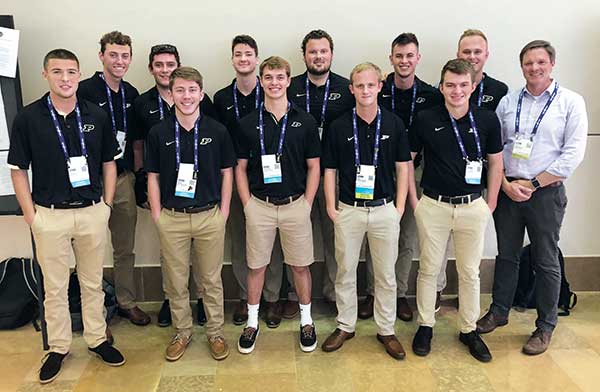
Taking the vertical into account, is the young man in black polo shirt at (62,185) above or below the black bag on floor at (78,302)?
above

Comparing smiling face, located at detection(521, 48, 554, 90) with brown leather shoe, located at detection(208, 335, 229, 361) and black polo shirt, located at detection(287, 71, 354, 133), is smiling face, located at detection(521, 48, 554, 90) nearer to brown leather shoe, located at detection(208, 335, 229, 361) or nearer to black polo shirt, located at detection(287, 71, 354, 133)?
black polo shirt, located at detection(287, 71, 354, 133)

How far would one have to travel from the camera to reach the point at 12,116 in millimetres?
3357

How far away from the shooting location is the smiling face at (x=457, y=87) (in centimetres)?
289

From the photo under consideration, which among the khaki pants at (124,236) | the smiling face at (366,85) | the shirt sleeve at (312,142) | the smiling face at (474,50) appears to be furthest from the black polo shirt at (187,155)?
the smiling face at (474,50)

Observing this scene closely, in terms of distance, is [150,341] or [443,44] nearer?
[150,341]

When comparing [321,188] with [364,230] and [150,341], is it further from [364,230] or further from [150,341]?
[150,341]

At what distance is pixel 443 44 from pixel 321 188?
136 centimetres

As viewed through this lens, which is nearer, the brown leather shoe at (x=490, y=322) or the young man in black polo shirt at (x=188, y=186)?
the young man in black polo shirt at (x=188, y=186)

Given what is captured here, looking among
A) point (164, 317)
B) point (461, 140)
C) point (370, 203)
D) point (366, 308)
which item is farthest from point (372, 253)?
point (164, 317)

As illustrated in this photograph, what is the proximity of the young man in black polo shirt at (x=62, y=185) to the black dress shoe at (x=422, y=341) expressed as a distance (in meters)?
1.86

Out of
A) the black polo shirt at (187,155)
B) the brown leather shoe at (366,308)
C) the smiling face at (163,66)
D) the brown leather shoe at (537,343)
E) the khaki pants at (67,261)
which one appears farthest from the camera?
the brown leather shoe at (366,308)

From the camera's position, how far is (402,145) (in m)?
3.01

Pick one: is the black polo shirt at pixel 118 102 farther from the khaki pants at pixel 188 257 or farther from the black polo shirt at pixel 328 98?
the black polo shirt at pixel 328 98

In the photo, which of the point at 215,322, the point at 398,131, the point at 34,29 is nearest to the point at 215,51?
the point at 34,29
